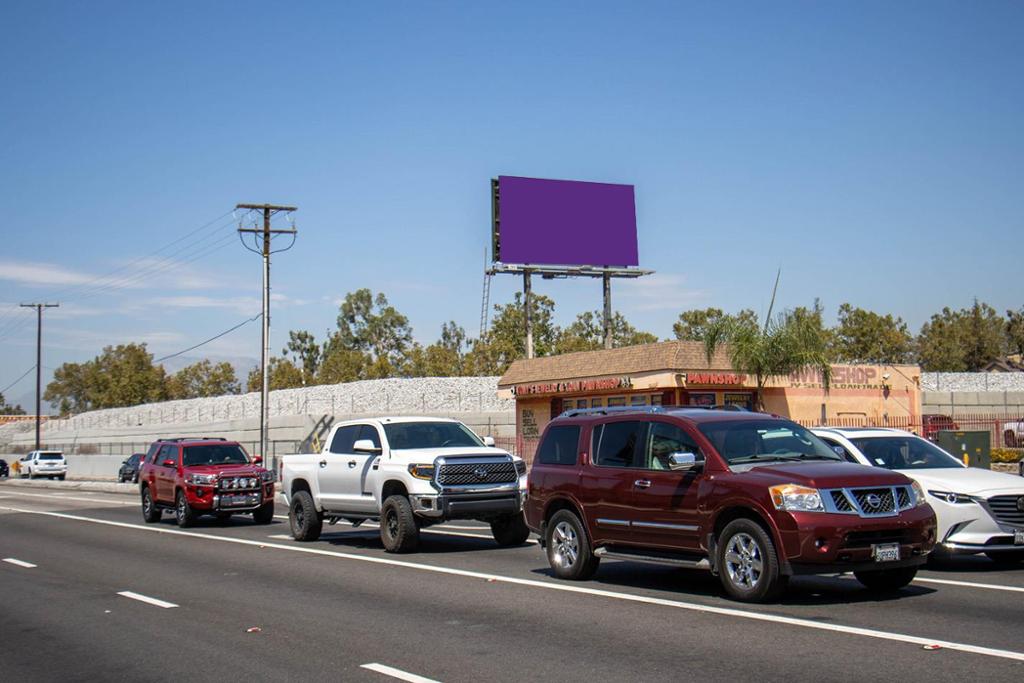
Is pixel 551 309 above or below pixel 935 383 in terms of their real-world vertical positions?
above

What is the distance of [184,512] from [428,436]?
27.8ft

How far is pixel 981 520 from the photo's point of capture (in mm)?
13117

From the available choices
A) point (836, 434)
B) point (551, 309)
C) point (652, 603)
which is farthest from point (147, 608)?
point (551, 309)

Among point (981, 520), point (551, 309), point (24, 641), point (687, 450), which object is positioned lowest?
point (24, 641)

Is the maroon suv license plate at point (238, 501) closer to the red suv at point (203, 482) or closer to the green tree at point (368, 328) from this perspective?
the red suv at point (203, 482)

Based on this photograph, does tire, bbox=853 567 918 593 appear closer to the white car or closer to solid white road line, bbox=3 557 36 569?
the white car

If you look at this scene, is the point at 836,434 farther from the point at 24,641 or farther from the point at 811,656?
the point at 24,641

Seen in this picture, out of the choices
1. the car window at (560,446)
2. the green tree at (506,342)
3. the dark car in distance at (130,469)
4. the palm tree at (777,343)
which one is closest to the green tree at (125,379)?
the green tree at (506,342)

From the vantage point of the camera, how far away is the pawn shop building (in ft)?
124

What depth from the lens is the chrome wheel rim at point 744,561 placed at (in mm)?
10828

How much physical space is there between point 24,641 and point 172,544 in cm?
1003

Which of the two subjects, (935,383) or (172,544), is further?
(935,383)

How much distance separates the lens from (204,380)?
13688cm

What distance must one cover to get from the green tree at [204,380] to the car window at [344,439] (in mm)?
118581
